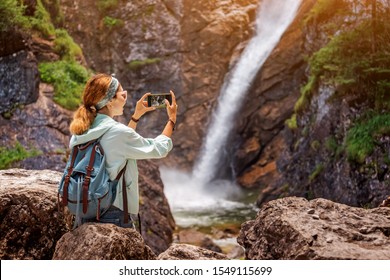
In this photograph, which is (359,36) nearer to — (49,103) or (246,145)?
(49,103)

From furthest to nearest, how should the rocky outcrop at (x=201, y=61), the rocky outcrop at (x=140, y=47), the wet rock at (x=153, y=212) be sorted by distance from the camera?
the rocky outcrop at (x=140, y=47), the rocky outcrop at (x=201, y=61), the wet rock at (x=153, y=212)

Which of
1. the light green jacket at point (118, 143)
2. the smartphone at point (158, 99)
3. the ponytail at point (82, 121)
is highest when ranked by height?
the smartphone at point (158, 99)

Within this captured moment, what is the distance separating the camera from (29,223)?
12.9 ft

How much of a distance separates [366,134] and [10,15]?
34.1 ft

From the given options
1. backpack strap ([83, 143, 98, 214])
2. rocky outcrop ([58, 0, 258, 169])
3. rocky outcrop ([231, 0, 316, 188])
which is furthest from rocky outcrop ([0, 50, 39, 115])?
rocky outcrop ([231, 0, 316, 188])

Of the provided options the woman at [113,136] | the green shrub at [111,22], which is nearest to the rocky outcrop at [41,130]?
the woman at [113,136]

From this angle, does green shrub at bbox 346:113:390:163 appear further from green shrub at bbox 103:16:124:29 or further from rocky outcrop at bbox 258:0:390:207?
green shrub at bbox 103:16:124:29

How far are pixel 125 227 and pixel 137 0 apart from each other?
22330 mm

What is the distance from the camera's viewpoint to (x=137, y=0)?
23844 mm

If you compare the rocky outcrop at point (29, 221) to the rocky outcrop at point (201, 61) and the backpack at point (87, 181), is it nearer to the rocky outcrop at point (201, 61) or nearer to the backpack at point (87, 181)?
the backpack at point (87, 181)

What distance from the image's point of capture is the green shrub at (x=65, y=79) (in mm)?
12438

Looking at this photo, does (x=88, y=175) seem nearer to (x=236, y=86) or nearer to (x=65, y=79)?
(x=65, y=79)

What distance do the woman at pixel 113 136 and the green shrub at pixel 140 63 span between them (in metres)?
20.7
